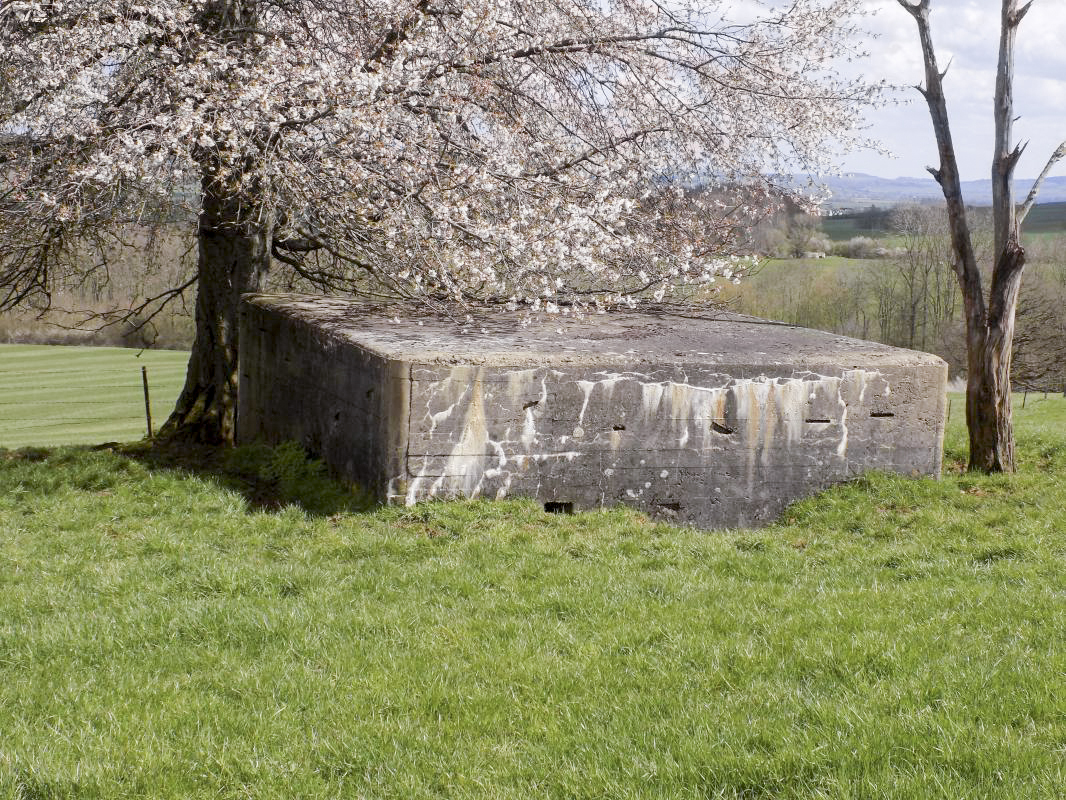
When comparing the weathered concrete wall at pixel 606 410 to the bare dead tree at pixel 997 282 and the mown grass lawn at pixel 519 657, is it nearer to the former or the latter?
the mown grass lawn at pixel 519 657

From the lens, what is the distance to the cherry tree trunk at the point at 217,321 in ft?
38.2

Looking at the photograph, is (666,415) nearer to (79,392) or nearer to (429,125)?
(429,125)

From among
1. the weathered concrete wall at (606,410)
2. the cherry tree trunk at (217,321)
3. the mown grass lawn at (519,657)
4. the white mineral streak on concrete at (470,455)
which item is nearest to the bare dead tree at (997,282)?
the weathered concrete wall at (606,410)

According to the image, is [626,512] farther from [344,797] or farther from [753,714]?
[344,797]

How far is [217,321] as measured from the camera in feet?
38.8

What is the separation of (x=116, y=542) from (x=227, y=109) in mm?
3959

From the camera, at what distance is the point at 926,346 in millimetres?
35156

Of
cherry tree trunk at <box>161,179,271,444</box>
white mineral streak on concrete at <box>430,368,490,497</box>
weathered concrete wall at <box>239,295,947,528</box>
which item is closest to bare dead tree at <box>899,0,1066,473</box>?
weathered concrete wall at <box>239,295,947,528</box>

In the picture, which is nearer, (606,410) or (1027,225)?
(606,410)

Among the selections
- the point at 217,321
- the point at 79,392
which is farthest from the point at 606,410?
the point at 79,392

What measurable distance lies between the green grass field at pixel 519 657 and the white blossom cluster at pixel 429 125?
2866mm

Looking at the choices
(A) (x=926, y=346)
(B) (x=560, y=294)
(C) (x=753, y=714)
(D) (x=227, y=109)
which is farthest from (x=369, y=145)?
(A) (x=926, y=346)

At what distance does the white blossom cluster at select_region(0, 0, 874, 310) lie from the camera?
8844 mm

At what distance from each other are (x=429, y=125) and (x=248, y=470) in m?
3.70
